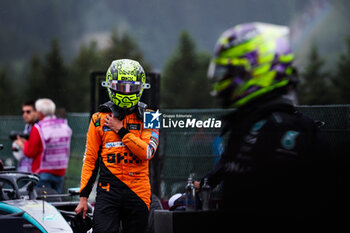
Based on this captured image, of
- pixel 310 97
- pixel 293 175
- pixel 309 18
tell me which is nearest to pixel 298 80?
pixel 293 175

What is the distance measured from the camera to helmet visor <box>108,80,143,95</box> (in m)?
5.15

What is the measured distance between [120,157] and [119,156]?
0.04 ft

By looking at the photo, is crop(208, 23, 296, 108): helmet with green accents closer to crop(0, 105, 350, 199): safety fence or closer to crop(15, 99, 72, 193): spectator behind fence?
crop(0, 105, 350, 199): safety fence

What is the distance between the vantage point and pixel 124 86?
5.16 meters

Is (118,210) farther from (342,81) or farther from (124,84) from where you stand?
(342,81)

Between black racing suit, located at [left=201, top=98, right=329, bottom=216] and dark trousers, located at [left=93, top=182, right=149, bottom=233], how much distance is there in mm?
2510

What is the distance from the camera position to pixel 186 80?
86250 millimetres

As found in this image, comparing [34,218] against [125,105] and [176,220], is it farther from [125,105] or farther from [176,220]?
[176,220]

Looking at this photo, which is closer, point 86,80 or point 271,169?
point 271,169

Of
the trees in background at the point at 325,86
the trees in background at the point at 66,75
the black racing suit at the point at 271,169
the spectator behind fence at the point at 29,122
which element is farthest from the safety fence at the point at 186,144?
the trees in background at the point at 66,75

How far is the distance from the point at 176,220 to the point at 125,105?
228 cm

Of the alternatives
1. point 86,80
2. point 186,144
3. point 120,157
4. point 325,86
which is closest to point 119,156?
point 120,157

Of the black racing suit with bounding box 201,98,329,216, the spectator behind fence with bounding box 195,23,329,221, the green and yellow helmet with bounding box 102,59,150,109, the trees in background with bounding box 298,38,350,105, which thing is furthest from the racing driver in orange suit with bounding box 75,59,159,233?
the trees in background with bounding box 298,38,350,105

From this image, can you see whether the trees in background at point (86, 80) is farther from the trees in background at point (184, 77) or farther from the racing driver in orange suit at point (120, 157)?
the racing driver in orange suit at point (120, 157)
